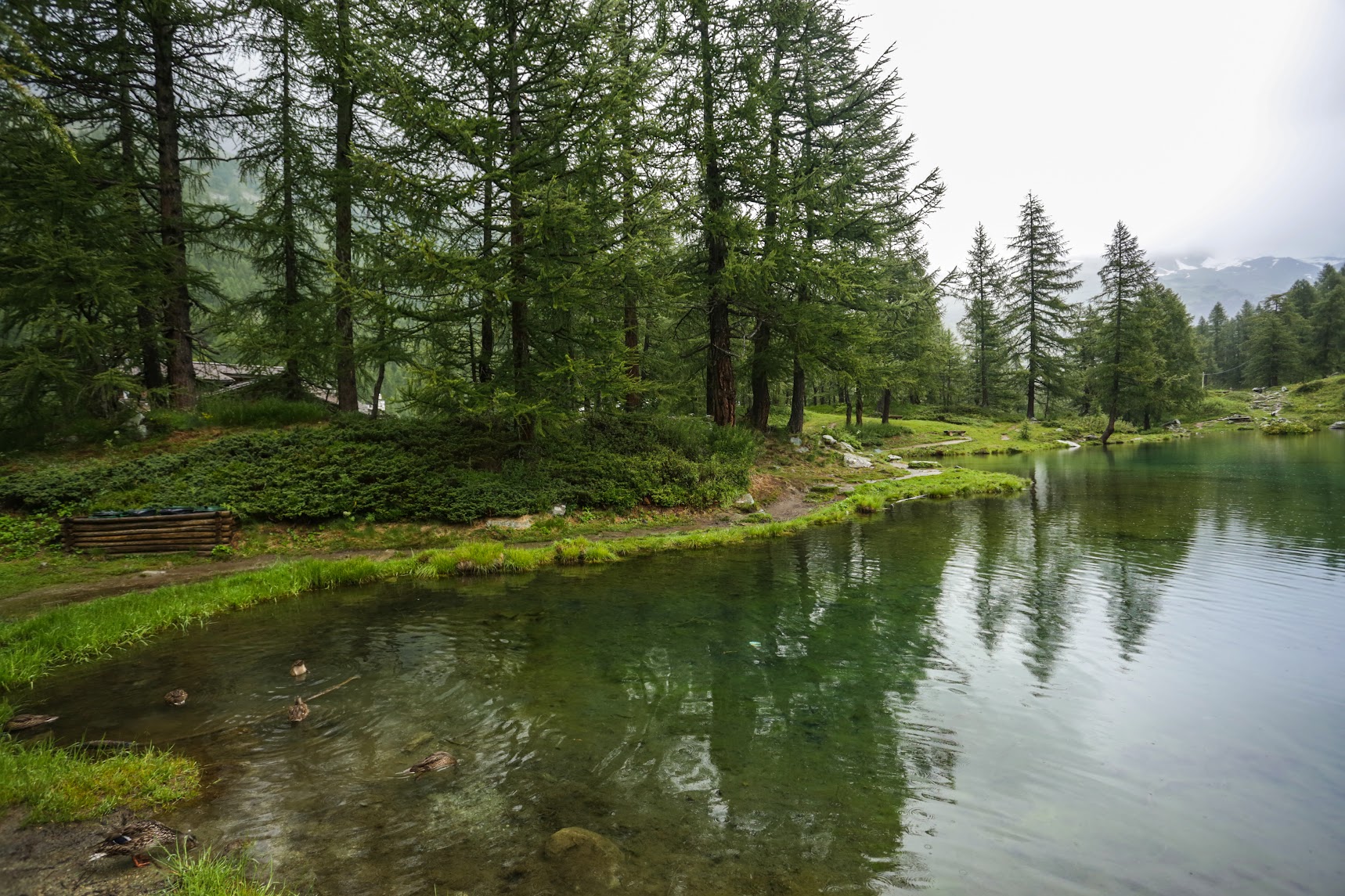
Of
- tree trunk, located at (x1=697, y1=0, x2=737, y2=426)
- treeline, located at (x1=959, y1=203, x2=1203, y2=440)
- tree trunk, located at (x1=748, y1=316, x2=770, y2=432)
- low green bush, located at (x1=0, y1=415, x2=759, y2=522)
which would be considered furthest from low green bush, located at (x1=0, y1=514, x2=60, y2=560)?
treeline, located at (x1=959, y1=203, x2=1203, y2=440)

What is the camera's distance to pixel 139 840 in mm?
3801

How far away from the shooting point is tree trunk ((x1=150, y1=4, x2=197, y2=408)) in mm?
16922

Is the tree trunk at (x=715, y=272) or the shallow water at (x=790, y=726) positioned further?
the tree trunk at (x=715, y=272)

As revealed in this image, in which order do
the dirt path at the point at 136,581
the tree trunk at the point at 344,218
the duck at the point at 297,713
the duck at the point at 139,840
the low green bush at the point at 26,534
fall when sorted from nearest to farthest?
the duck at the point at 139,840 → the duck at the point at 297,713 → the dirt path at the point at 136,581 → the low green bush at the point at 26,534 → the tree trunk at the point at 344,218

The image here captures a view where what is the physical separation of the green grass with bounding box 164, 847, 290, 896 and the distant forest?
1090 centimetres

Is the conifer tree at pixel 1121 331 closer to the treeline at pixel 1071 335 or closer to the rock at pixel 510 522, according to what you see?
the treeline at pixel 1071 335

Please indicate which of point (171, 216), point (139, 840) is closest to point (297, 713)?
point (139, 840)

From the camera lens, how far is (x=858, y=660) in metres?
7.50

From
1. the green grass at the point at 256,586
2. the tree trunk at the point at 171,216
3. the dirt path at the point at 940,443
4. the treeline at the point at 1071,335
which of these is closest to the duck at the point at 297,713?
the green grass at the point at 256,586

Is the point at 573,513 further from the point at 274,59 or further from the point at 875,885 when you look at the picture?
the point at 274,59

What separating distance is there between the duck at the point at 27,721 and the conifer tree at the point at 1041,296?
6576cm

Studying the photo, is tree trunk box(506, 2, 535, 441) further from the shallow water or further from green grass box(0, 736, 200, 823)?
green grass box(0, 736, 200, 823)

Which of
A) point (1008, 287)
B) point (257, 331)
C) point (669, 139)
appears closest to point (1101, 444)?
point (1008, 287)

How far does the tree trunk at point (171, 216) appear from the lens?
16922 mm
